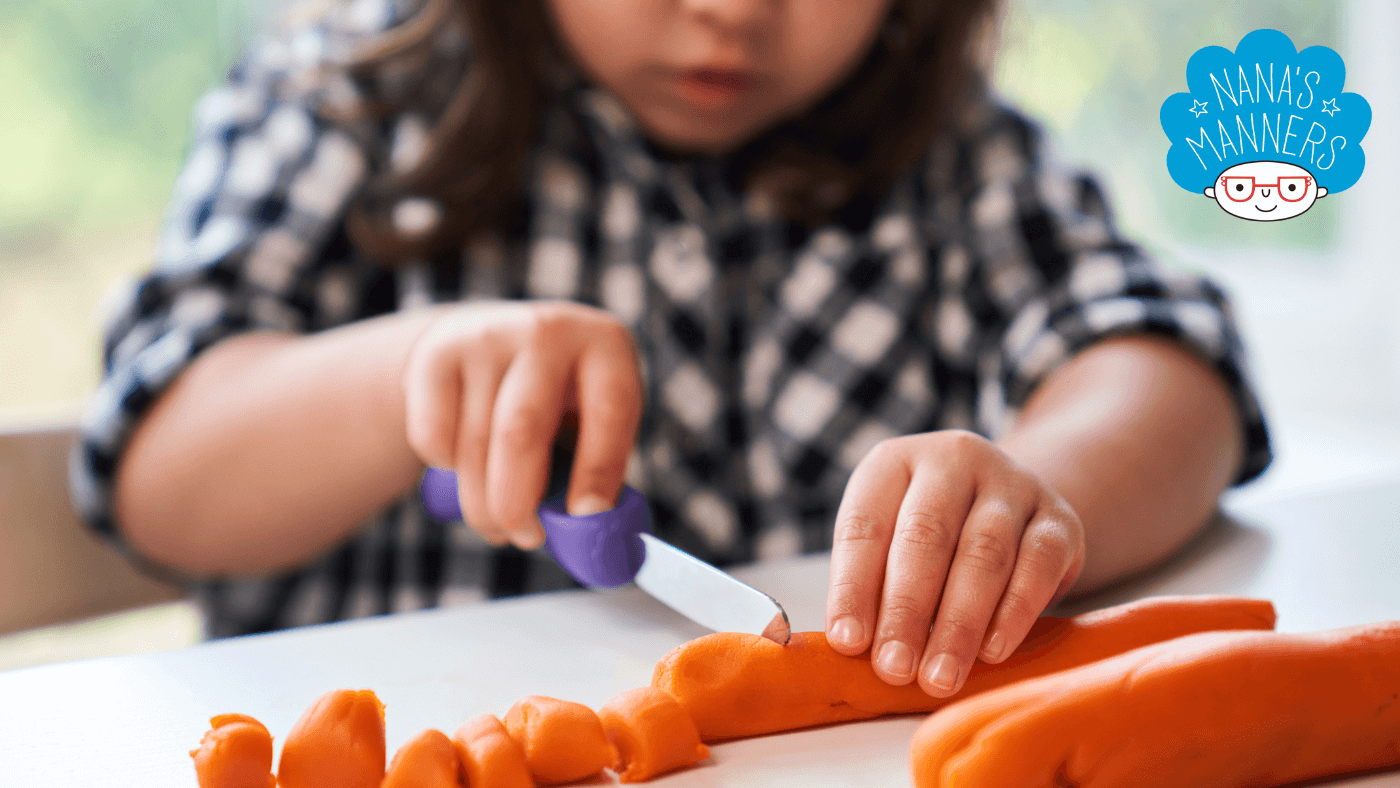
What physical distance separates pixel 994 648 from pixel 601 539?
0.18m

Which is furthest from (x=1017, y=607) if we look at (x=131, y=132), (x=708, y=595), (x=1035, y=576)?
(x=131, y=132)

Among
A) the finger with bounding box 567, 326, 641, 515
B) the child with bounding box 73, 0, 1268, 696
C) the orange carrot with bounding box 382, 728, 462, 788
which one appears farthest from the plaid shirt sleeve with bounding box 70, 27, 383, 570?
the orange carrot with bounding box 382, 728, 462, 788

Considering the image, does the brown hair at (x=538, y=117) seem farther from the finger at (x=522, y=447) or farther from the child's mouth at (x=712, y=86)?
the finger at (x=522, y=447)

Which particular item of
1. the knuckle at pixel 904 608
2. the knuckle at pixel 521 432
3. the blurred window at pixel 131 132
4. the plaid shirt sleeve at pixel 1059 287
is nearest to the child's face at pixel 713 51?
the plaid shirt sleeve at pixel 1059 287

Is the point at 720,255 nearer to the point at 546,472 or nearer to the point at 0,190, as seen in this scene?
the point at 546,472

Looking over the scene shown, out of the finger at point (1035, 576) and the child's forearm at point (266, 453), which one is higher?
the finger at point (1035, 576)

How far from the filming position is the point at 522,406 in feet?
1.56

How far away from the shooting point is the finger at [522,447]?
1.55ft

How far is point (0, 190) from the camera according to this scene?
5.12ft

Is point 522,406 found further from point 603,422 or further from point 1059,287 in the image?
point 1059,287

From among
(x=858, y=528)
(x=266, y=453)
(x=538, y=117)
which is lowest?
(x=266, y=453)

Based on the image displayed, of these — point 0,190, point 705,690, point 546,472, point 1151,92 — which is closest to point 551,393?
point 546,472

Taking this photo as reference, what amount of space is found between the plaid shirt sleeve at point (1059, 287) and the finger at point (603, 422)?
37 cm

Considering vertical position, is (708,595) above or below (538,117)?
below
